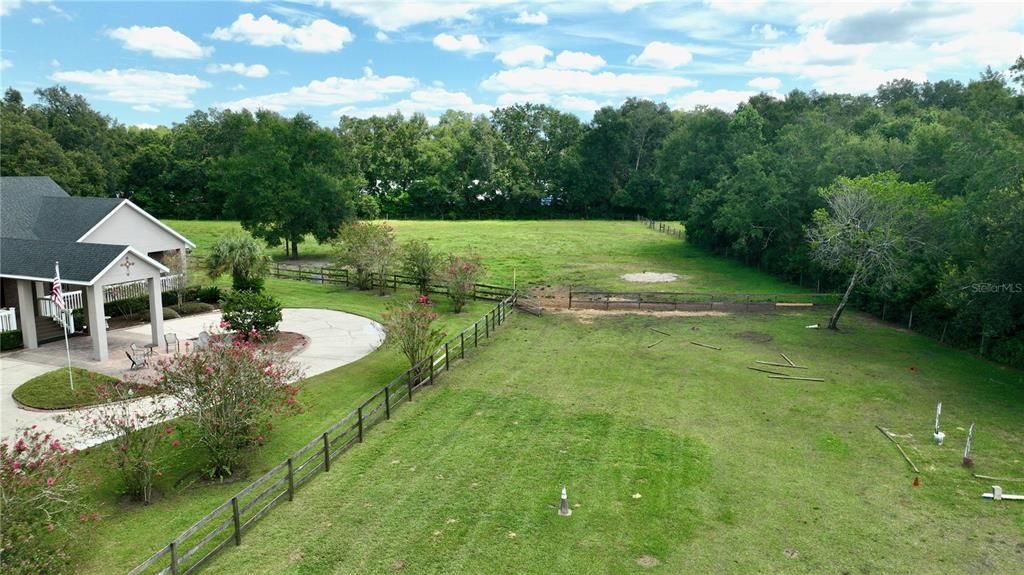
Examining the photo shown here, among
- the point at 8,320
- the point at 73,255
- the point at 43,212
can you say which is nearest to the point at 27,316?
the point at 8,320

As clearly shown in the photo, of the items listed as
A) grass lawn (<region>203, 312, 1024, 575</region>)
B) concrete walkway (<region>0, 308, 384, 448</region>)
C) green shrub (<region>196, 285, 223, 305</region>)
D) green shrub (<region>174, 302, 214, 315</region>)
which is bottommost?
grass lawn (<region>203, 312, 1024, 575</region>)

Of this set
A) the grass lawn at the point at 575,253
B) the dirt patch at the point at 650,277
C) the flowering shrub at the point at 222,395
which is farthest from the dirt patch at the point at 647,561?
the dirt patch at the point at 650,277

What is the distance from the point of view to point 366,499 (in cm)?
1189

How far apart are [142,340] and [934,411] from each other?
25.1 m

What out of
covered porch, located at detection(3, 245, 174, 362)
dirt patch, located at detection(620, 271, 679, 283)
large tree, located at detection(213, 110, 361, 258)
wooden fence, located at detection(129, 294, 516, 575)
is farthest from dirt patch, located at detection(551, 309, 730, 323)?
large tree, located at detection(213, 110, 361, 258)

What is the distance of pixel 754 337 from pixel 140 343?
73.8ft

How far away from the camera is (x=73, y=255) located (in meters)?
20.6

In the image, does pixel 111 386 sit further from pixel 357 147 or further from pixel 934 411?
pixel 357 147

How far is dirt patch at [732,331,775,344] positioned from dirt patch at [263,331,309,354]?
16.2 m

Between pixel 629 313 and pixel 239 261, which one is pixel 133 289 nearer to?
pixel 239 261

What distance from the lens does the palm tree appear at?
28.6 metres

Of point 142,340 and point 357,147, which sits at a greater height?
point 357,147

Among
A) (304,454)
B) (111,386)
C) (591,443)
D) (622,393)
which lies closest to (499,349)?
(622,393)

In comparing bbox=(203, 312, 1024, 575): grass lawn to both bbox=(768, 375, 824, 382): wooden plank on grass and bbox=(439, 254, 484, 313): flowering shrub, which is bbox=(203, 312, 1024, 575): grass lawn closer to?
bbox=(768, 375, 824, 382): wooden plank on grass
